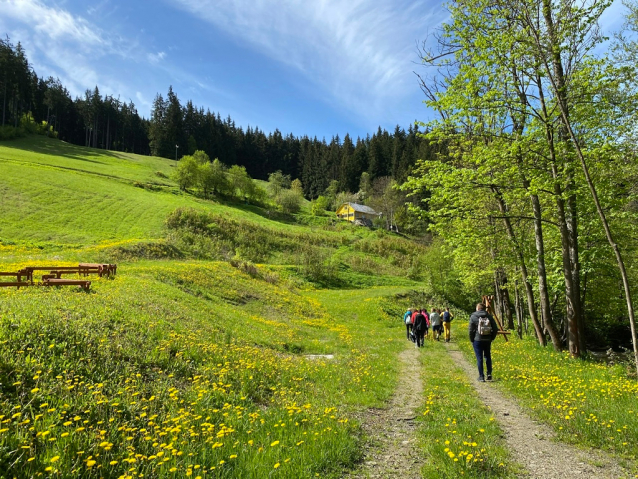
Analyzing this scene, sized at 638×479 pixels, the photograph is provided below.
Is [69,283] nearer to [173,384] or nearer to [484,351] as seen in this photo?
[173,384]

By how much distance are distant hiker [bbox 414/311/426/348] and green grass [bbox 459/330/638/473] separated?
474 cm

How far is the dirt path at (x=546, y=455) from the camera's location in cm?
453

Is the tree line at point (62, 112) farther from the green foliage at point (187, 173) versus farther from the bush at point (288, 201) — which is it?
the bush at point (288, 201)

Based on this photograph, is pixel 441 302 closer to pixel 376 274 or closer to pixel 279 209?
pixel 376 274

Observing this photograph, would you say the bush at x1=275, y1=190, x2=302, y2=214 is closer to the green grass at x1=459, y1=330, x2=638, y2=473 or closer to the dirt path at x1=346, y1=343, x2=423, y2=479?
the green grass at x1=459, y1=330, x2=638, y2=473

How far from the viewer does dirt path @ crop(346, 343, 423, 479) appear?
4613 mm

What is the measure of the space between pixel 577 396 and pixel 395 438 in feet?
14.8

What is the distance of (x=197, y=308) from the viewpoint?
14.9 metres

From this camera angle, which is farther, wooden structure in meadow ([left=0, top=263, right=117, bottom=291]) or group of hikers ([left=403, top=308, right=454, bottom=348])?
group of hikers ([left=403, top=308, right=454, bottom=348])

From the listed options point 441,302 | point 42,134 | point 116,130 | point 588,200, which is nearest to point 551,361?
point 588,200

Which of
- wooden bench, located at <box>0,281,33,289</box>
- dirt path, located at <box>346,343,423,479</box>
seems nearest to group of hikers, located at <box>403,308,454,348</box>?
dirt path, located at <box>346,343,423,479</box>

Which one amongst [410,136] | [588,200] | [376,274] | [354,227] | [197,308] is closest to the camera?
[588,200]

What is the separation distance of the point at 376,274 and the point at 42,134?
356ft

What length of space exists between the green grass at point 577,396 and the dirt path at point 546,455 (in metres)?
0.23
